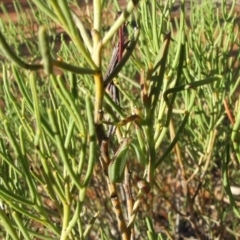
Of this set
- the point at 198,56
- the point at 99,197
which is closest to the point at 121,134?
A: the point at 198,56

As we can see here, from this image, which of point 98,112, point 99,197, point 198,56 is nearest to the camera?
point 98,112

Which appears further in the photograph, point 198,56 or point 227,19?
point 227,19

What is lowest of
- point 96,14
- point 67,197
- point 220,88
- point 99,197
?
point 99,197

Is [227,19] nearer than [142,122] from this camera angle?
No

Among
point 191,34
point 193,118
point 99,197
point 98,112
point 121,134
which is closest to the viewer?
point 98,112

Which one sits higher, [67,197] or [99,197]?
[67,197]

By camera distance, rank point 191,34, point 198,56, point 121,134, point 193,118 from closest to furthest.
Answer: point 121,134, point 198,56, point 191,34, point 193,118

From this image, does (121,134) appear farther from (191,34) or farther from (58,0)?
(191,34)

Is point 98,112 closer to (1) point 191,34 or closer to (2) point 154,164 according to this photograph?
(2) point 154,164

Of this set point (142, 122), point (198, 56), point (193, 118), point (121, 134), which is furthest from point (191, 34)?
point (142, 122)
